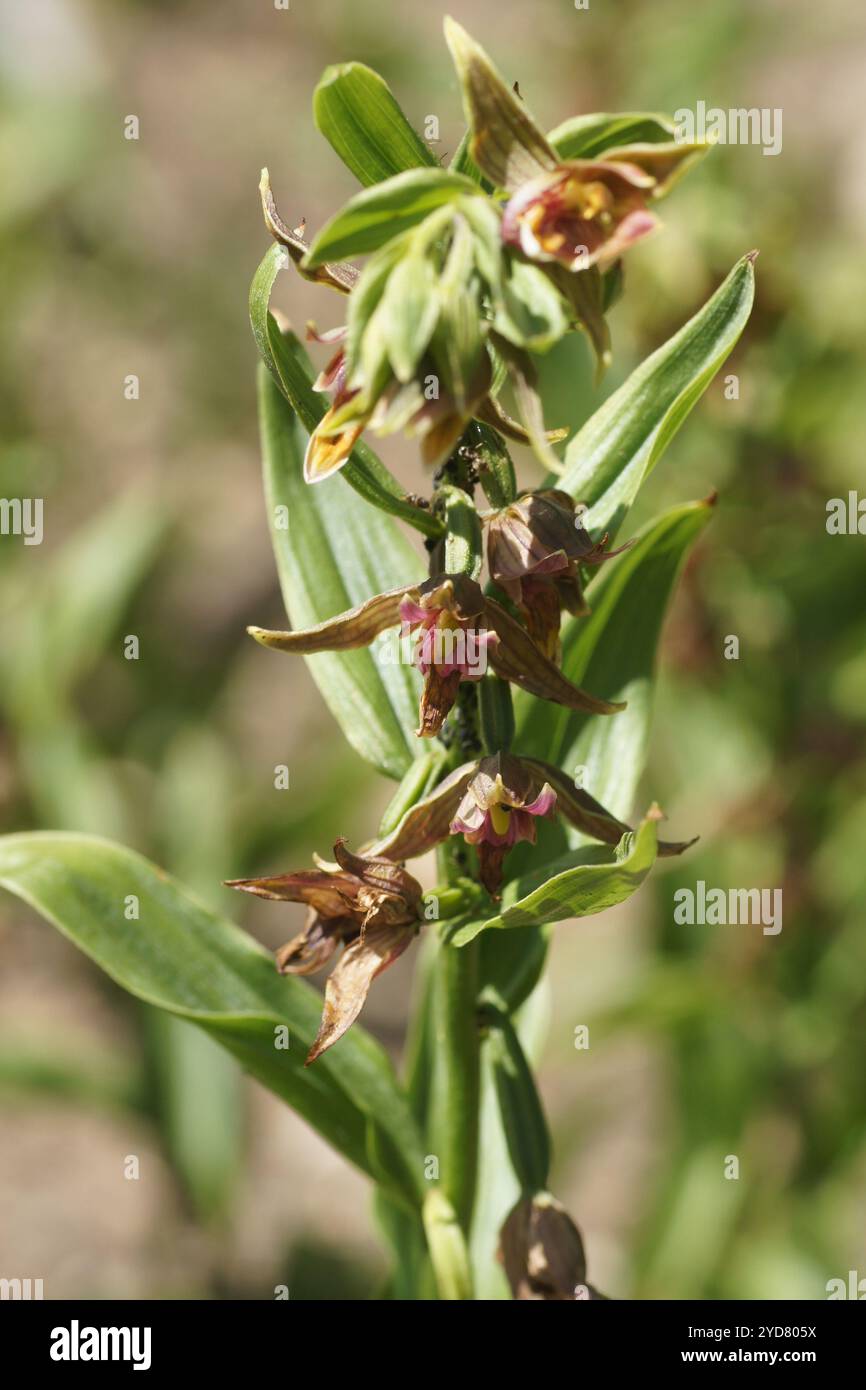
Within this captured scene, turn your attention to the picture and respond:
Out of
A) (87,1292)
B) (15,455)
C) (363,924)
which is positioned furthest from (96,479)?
(363,924)

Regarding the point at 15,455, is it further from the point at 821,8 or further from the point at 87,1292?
the point at 821,8

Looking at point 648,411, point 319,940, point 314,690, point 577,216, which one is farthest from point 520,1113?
point 314,690

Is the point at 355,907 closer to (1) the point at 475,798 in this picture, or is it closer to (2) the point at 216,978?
(1) the point at 475,798

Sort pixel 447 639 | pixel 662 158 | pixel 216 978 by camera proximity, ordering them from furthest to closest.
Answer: pixel 216 978 → pixel 447 639 → pixel 662 158

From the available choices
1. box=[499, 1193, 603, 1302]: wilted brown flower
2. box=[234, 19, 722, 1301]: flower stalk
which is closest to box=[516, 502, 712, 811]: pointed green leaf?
box=[234, 19, 722, 1301]: flower stalk

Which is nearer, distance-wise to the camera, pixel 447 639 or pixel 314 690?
pixel 447 639
